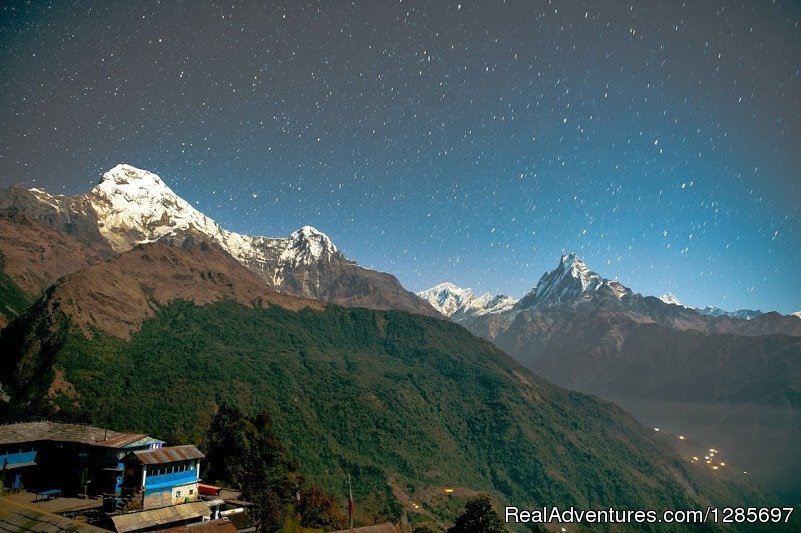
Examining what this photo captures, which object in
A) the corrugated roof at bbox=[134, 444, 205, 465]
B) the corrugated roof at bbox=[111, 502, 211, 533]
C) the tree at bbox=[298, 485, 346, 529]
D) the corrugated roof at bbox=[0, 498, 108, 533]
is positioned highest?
the corrugated roof at bbox=[0, 498, 108, 533]

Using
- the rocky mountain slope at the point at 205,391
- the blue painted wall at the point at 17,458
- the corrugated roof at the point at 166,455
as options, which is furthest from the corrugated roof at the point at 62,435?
the rocky mountain slope at the point at 205,391

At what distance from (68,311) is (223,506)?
10693 cm

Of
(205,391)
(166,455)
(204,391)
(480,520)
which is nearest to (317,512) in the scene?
(166,455)

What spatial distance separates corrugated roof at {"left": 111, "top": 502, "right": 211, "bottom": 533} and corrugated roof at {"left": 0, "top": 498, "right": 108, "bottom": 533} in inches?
1158

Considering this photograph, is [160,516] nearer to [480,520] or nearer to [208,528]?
[208,528]

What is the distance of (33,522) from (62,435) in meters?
52.5

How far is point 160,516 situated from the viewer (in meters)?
37.6

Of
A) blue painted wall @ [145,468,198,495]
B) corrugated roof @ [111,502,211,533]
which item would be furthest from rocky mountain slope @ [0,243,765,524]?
corrugated roof @ [111,502,211,533]

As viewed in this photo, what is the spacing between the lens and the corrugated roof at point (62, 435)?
1892 inches

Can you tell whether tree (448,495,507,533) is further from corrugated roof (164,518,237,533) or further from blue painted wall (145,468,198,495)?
blue painted wall (145,468,198,495)

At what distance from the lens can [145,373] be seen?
13062cm

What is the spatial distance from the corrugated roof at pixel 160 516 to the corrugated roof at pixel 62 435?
33.7 feet

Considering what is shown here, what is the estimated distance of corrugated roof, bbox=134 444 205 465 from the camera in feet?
145

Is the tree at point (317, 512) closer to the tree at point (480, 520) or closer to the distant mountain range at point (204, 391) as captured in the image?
the tree at point (480, 520)
